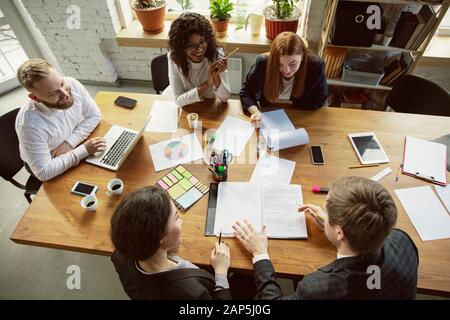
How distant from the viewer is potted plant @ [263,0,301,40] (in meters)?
2.38

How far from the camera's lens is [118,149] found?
162cm

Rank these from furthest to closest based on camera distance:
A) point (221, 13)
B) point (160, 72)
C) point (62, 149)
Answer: point (221, 13)
point (160, 72)
point (62, 149)

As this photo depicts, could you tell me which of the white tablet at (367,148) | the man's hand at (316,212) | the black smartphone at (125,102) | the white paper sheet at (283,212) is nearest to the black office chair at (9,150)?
the black smartphone at (125,102)

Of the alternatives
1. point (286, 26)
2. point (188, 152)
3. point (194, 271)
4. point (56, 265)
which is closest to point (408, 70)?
point (286, 26)

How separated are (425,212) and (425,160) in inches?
13.3

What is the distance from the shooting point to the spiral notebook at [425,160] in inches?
57.7

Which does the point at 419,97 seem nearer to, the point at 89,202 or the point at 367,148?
the point at 367,148

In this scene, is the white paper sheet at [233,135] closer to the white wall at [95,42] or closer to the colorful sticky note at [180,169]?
the colorful sticky note at [180,169]

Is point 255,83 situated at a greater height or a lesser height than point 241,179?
greater

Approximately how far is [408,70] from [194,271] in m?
2.47

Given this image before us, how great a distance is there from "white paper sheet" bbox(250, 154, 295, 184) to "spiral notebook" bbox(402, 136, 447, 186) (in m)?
0.61

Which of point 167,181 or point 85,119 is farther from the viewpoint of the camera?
point 85,119

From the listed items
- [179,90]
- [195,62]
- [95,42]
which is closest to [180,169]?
[179,90]
